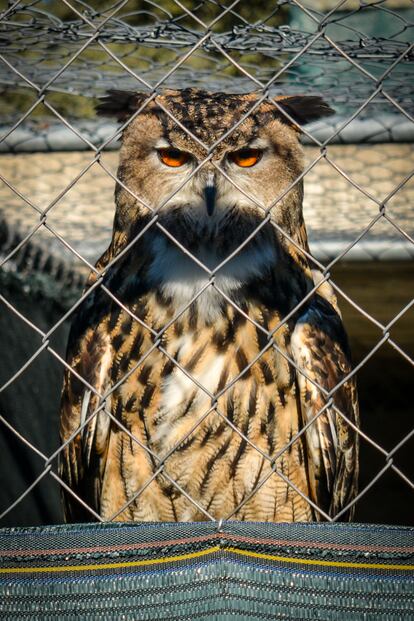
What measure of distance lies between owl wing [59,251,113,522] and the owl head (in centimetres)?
33

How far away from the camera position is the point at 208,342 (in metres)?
2.68

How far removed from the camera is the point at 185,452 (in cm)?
270

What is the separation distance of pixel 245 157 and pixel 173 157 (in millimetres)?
239

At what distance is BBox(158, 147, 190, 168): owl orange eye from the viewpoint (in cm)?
270

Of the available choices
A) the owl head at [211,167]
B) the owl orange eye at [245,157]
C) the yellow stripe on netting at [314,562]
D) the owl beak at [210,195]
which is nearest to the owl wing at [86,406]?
the owl head at [211,167]

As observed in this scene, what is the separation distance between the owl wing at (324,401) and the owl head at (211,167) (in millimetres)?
358

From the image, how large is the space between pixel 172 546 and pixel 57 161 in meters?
3.12

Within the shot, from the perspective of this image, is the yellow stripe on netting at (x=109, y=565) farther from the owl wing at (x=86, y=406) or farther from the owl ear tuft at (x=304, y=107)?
the owl ear tuft at (x=304, y=107)

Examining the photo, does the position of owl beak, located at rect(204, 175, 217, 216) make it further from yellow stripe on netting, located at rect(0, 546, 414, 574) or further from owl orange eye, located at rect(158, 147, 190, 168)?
yellow stripe on netting, located at rect(0, 546, 414, 574)

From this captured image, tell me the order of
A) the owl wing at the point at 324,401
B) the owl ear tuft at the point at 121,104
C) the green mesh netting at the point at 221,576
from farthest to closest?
the owl ear tuft at the point at 121,104, the owl wing at the point at 324,401, the green mesh netting at the point at 221,576

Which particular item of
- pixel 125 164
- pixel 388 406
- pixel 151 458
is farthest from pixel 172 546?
pixel 388 406

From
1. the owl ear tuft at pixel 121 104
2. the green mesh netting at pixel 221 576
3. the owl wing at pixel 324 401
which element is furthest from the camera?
the owl ear tuft at pixel 121 104

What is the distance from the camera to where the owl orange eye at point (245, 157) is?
270cm

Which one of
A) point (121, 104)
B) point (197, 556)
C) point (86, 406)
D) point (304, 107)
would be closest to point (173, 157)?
point (121, 104)
